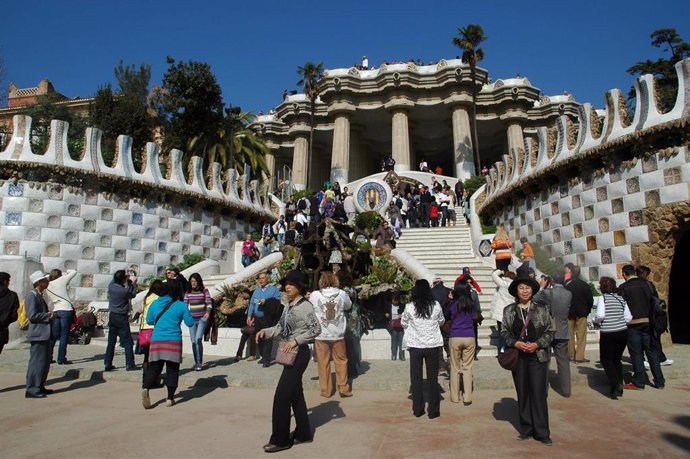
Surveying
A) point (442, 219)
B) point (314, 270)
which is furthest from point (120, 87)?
point (314, 270)

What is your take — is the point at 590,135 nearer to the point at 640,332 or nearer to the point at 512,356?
the point at 640,332

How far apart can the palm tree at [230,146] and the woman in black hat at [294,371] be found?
82.7 feet

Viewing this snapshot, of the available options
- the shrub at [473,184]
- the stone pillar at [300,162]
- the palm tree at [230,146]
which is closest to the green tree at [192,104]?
the palm tree at [230,146]

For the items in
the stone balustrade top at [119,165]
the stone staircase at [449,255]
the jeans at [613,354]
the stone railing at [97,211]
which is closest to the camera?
the jeans at [613,354]

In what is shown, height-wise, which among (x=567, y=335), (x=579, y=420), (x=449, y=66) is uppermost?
(x=449, y=66)

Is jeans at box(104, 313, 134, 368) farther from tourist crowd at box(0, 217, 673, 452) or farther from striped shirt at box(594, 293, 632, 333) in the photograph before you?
striped shirt at box(594, 293, 632, 333)

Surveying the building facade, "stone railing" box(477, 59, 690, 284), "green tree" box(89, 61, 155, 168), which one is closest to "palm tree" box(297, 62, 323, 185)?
the building facade

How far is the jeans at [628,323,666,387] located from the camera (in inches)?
290

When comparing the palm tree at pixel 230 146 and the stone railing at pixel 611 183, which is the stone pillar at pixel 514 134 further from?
the stone railing at pixel 611 183

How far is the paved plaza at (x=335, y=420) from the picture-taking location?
15.4 ft

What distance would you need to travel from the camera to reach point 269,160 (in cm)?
4544

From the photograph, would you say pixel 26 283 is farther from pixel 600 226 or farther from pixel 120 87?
pixel 120 87

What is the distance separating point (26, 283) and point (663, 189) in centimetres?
1701

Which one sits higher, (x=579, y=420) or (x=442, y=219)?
(x=442, y=219)
